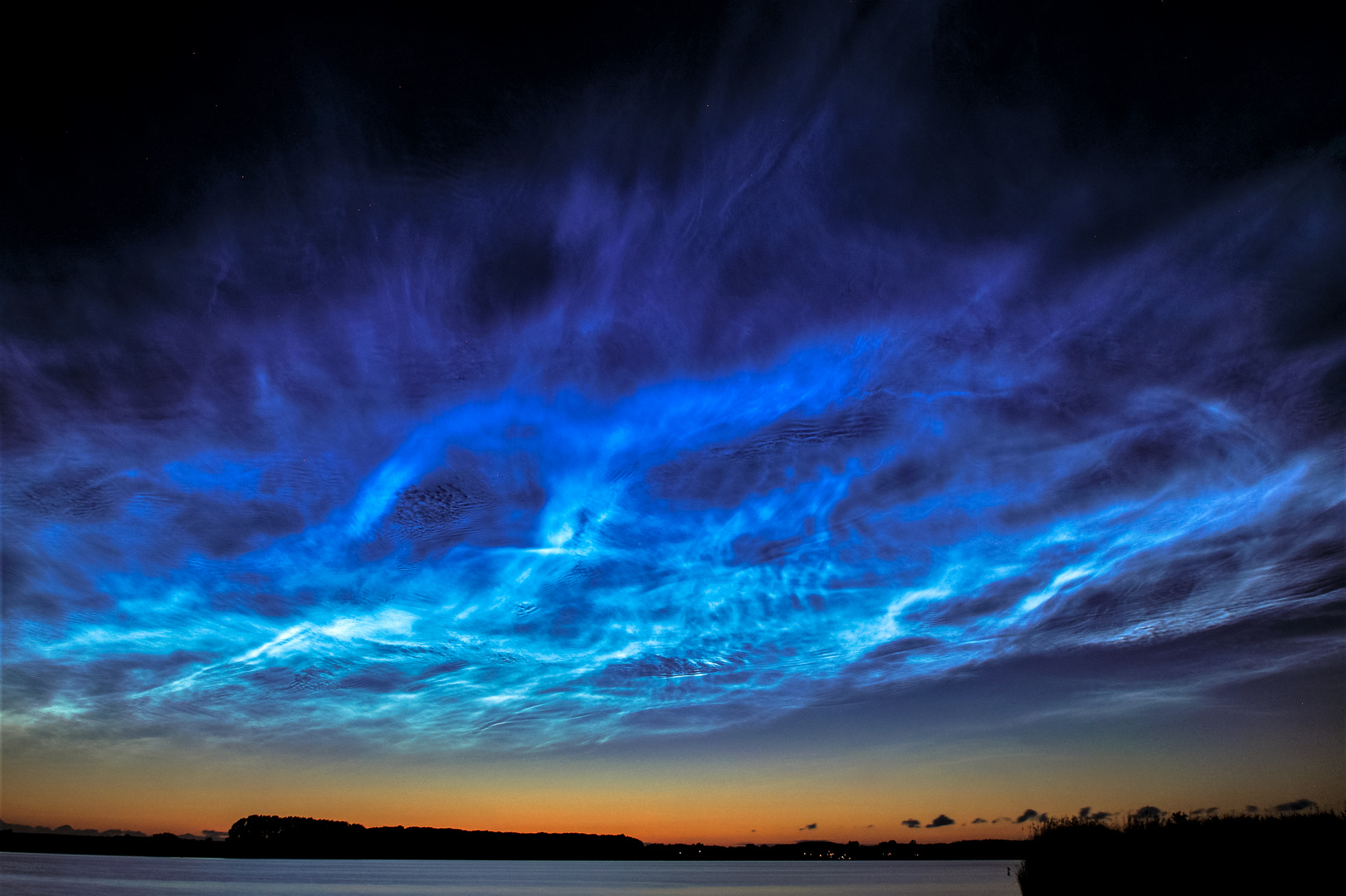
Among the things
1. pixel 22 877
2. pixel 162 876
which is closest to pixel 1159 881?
pixel 22 877

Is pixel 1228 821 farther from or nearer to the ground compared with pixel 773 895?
farther from the ground

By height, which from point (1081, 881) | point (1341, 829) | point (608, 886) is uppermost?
point (1341, 829)

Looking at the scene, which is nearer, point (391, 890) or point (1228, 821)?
point (1228, 821)

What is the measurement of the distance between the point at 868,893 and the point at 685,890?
73.7 feet

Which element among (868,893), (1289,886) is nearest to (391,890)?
(868,893)

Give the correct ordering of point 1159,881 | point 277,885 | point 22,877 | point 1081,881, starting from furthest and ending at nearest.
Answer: point 277,885 < point 22,877 < point 1081,881 < point 1159,881

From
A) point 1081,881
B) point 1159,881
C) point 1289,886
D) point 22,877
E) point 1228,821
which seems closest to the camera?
point 1289,886

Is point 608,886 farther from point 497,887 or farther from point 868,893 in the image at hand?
point 868,893

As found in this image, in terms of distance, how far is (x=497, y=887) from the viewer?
9681 cm

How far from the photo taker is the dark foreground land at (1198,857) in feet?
80.3

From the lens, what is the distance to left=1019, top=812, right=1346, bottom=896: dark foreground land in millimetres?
24469

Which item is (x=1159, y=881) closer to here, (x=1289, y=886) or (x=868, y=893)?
(x=1289, y=886)

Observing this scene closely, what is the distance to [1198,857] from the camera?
28.3 m

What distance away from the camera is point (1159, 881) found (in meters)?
28.2
